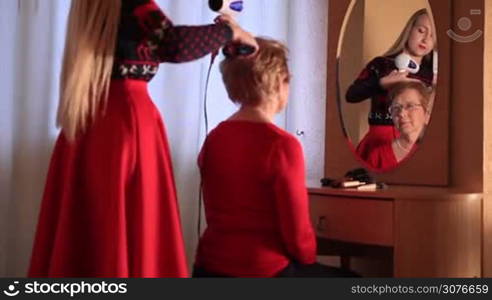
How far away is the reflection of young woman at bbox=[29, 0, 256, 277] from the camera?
0.97 meters

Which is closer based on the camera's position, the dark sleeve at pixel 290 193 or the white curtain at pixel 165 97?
the dark sleeve at pixel 290 193

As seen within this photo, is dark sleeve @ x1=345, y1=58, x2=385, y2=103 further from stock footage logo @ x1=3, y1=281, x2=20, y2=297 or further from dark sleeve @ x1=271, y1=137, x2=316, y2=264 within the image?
stock footage logo @ x1=3, y1=281, x2=20, y2=297

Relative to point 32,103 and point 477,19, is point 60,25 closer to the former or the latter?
point 32,103

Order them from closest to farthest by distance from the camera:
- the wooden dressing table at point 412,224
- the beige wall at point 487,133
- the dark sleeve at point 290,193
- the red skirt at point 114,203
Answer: the red skirt at point 114,203, the dark sleeve at point 290,193, the wooden dressing table at point 412,224, the beige wall at point 487,133

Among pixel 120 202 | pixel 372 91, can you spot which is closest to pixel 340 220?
pixel 372 91

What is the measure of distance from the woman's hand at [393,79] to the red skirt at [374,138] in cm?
12

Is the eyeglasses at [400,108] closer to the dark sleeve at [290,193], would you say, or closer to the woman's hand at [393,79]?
the woman's hand at [393,79]

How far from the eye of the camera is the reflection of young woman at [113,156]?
97 centimetres

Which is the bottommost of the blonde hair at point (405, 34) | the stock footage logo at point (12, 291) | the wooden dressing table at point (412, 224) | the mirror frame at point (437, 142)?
the stock footage logo at point (12, 291)

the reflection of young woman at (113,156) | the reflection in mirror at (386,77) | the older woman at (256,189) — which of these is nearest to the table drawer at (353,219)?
the older woman at (256,189)

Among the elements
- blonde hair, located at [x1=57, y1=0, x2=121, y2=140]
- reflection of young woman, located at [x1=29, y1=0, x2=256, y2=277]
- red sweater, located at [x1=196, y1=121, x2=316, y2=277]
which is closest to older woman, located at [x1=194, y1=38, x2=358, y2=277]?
red sweater, located at [x1=196, y1=121, x2=316, y2=277]

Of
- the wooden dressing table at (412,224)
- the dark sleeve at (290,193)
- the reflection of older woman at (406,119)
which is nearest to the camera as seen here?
the dark sleeve at (290,193)

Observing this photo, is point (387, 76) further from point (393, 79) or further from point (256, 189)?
point (256, 189)

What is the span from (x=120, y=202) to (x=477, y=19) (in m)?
1.02
